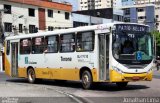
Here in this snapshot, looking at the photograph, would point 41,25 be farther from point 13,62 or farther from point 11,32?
point 13,62

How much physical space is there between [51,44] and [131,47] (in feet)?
18.5

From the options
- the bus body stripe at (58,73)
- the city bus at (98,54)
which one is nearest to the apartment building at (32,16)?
the bus body stripe at (58,73)

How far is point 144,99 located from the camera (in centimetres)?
1550

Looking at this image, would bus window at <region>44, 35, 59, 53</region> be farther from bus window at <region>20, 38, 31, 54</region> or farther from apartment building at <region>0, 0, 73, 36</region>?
apartment building at <region>0, 0, 73, 36</region>

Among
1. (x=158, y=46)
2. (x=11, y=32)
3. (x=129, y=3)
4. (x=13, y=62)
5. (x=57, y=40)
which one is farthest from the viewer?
(x=129, y=3)

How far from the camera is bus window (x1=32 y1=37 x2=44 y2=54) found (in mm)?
24583

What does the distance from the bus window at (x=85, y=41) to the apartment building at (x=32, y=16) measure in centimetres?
3755

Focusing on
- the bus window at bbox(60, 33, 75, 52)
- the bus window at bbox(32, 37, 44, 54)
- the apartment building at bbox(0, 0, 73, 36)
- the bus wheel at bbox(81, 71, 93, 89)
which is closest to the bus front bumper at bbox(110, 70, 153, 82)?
the bus wheel at bbox(81, 71, 93, 89)

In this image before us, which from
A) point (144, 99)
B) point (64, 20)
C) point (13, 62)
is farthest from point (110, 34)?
point (64, 20)

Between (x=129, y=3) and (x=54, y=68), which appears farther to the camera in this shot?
(x=129, y=3)

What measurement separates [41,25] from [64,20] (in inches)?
260

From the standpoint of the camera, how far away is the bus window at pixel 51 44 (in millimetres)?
23080

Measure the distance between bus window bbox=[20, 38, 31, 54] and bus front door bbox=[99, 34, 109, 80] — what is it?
24.3ft

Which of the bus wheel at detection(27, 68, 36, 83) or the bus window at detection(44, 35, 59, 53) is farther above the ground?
the bus window at detection(44, 35, 59, 53)
